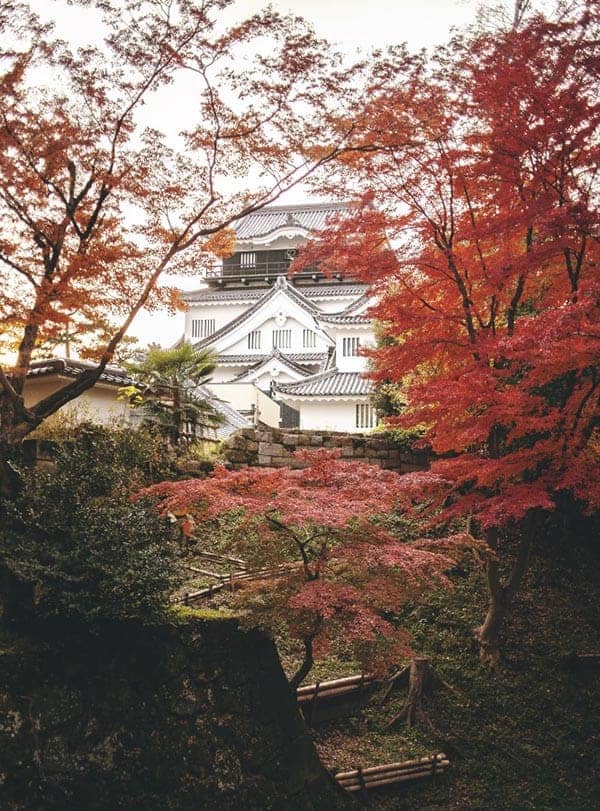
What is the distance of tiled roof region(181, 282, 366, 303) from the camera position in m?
38.0

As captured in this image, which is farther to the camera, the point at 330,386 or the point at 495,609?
the point at 330,386

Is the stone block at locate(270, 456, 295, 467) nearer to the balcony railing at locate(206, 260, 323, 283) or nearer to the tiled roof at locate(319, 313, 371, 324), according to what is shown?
the tiled roof at locate(319, 313, 371, 324)

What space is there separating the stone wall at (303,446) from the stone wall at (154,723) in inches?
283

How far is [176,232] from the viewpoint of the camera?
9.20 m

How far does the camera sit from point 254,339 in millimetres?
34969

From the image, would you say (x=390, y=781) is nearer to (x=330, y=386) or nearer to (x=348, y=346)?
(x=330, y=386)

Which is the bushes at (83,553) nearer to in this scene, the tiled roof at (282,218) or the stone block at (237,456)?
the stone block at (237,456)

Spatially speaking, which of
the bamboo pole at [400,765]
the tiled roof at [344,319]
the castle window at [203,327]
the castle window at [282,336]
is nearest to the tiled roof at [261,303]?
the castle window at [282,336]

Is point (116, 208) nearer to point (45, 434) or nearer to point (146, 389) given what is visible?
point (45, 434)

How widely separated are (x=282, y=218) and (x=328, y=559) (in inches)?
1508

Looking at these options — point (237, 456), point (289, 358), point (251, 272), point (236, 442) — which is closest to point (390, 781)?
point (237, 456)

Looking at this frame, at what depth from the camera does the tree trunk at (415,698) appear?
8367 millimetres

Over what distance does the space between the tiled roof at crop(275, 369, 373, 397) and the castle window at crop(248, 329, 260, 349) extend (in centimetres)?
833

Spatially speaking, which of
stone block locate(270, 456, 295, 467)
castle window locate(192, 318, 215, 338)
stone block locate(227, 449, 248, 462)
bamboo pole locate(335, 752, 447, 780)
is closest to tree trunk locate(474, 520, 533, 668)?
bamboo pole locate(335, 752, 447, 780)
